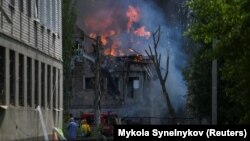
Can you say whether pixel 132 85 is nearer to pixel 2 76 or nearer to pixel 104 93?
pixel 104 93

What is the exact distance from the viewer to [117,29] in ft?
255

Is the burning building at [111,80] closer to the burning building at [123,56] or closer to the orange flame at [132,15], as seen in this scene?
the burning building at [123,56]

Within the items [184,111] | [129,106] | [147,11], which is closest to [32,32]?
[129,106]

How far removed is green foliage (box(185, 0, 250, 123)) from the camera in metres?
16.4

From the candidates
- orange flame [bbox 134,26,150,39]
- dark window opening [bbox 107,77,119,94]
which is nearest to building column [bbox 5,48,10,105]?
dark window opening [bbox 107,77,119,94]

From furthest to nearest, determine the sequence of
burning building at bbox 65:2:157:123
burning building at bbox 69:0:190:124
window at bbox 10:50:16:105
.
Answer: burning building at bbox 69:0:190:124 → burning building at bbox 65:2:157:123 → window at bbox 10:50:16:105

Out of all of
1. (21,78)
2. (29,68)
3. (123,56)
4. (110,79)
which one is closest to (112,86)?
(110,79)

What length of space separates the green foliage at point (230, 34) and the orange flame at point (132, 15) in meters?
59.8

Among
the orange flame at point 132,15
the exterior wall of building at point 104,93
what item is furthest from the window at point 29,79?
the orange flame at point 132,15

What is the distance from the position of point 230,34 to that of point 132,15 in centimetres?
6368

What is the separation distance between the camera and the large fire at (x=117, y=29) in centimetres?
7575

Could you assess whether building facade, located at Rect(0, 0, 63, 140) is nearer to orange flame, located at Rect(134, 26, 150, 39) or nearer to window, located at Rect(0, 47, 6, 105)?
window, located at Rect(0, 47, 6, 105)

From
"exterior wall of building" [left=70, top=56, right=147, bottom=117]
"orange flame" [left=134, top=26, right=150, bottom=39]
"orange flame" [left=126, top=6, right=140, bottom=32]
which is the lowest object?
"exterior wall of building" [left=70, top=56, right=147, bottom=117]

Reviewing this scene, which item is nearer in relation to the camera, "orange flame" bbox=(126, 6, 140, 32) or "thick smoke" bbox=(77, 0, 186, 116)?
"thick smoke" bbox=(77, 0, 186, 116)
